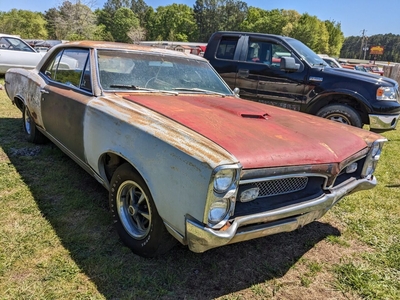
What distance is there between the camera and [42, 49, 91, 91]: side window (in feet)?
10.3

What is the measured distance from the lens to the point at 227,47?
254 inches

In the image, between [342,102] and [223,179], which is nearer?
[223,179]

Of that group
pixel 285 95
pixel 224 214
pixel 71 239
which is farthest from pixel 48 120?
pixel 285 95

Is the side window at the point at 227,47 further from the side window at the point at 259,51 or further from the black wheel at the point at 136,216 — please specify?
the black wheel at the point at 136,216

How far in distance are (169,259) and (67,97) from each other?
1.89m

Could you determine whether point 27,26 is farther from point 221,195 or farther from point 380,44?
point 380,44

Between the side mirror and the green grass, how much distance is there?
9.00 feet

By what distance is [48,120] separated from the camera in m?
3.66

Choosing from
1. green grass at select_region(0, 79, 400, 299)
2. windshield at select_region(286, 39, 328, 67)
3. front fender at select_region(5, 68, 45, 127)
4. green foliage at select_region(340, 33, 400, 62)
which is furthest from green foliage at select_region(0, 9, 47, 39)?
green foliage at select_region(340, 33, 400, 62)

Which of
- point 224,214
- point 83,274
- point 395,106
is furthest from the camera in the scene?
point 395,106

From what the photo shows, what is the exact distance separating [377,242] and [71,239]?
8.72ft

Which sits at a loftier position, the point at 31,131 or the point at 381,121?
the point at 381,121

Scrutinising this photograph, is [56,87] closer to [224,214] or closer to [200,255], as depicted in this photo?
[200,255]

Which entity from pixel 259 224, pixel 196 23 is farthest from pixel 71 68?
pixel 196 23
